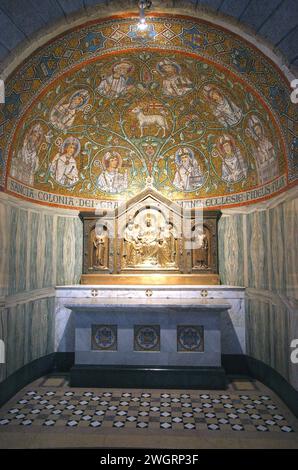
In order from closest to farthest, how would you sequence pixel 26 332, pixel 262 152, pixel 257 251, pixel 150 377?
pixel 150 377 → pixel 26 332 → pixel 262 152 → pixel 257 251

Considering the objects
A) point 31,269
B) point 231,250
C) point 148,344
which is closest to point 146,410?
point 148,344

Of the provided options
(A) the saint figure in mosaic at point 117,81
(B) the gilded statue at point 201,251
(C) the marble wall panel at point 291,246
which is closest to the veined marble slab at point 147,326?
(C) the marble wall panel at point 291,246

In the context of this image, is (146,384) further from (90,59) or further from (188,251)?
(90,59)

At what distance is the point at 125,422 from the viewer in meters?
4.62

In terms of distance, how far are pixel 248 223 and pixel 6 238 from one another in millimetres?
4929

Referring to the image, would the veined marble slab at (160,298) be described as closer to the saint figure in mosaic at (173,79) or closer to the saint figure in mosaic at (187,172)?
the saint figure in mosaic at (187,172)

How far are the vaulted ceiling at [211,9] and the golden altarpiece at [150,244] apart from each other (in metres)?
3.77

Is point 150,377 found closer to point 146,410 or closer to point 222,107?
point 146,410

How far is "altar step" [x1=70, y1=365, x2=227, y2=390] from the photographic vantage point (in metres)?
5.86

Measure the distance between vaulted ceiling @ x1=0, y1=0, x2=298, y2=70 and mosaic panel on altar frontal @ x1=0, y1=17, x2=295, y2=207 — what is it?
46 centimetres

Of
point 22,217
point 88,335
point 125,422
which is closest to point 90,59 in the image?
point 22,217

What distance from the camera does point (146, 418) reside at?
4727 millimetres

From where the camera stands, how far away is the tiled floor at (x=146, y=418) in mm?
4156

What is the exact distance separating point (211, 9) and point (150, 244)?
4654 mm
